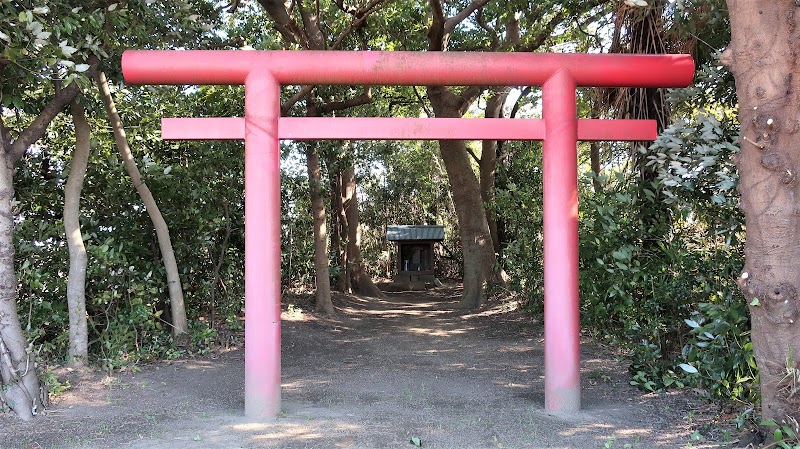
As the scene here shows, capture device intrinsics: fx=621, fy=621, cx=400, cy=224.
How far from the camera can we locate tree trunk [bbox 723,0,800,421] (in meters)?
3.51

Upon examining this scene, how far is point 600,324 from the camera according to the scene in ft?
25.9

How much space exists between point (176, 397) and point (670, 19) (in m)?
6.10

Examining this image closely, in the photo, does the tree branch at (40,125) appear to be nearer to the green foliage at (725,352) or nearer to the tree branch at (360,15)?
the tree branch at (360,15)

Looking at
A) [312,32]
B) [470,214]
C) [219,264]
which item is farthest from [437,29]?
[219,264]

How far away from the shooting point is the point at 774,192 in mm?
3545

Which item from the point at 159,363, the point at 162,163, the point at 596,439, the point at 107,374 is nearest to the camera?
the point at 596,439

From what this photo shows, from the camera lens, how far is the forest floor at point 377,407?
4.17 meters

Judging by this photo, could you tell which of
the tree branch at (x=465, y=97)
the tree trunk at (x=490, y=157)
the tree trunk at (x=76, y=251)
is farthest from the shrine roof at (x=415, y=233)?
the tree trunk at (x=76, y=251)

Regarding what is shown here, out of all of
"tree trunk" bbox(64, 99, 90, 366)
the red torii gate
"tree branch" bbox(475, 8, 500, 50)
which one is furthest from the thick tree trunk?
"tree branch" bbox(475, 8, 500, 50)

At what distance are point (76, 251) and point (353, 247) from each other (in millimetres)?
10288

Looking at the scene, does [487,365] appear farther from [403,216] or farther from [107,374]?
[403,216]

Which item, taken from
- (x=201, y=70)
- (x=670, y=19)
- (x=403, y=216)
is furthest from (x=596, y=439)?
(x=403, y=216)

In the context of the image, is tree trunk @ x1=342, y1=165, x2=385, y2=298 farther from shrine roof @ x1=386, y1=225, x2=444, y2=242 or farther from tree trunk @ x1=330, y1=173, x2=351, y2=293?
shrine roof @ x1=386, y1=225, x2=444, y2=242

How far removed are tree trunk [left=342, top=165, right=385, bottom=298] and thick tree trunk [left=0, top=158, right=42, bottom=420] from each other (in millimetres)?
11321
